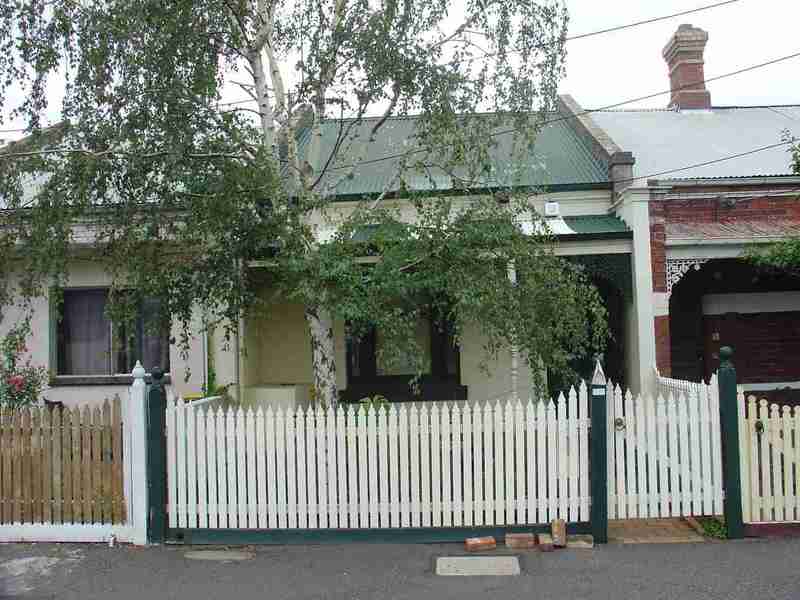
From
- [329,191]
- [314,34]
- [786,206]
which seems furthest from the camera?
[786,206]

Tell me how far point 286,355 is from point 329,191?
5119 millimetres

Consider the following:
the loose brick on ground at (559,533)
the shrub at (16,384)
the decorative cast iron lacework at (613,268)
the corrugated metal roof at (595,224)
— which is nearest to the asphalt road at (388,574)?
the loose brick on ground at (559,533)

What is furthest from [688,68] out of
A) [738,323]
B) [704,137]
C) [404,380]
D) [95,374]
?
[95,374]

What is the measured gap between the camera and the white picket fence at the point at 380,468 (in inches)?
299

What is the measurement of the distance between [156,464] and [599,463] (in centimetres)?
413

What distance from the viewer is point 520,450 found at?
757 centimetres

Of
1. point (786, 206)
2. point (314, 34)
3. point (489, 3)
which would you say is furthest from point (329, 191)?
point (786, 206)

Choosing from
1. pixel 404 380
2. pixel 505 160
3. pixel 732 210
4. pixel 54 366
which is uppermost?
pixel 505 160

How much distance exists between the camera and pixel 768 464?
7594 mm

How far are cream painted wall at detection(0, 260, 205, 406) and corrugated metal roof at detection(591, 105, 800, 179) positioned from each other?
7.96 metres

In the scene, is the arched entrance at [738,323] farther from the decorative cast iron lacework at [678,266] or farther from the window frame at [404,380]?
the window frame at [404,380]

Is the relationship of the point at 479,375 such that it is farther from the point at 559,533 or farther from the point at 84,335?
the point at 84,335

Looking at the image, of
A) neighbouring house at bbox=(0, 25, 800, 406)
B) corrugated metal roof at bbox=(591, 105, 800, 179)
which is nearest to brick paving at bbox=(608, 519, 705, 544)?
neighbouring house at bbox=(0, 25, 800, 406)

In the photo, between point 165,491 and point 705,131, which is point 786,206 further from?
point 165,491
